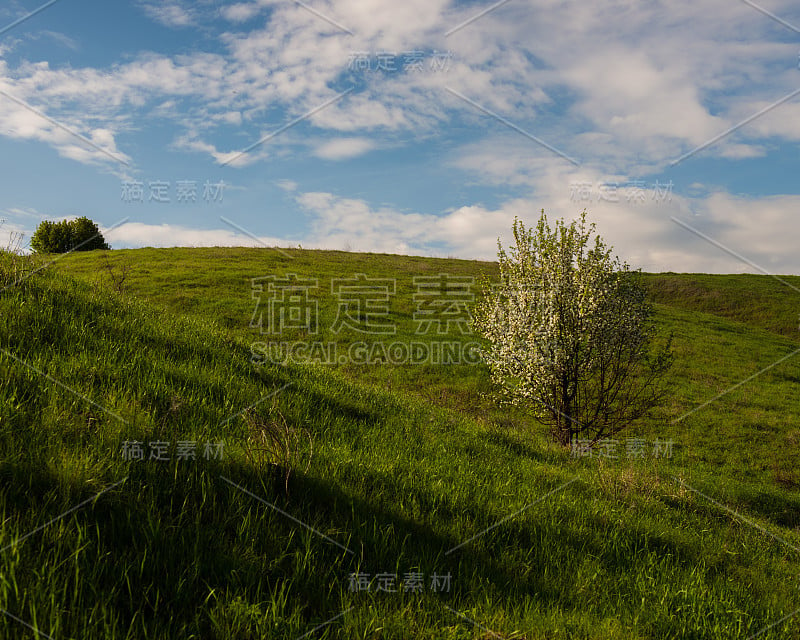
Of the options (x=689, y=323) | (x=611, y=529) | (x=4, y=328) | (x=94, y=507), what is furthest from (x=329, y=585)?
(x=689, y=323)

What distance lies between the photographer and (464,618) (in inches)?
133

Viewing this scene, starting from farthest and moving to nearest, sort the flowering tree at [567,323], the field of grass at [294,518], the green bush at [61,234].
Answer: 1. the green bush at [61,234]
2. the flowering tree at [567,323]
3. the field of grass at [294,518]

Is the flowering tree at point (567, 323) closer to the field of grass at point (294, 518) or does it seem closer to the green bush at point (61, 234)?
the field of grass at point (294, 518)

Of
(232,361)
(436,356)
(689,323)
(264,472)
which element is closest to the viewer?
(264,472)

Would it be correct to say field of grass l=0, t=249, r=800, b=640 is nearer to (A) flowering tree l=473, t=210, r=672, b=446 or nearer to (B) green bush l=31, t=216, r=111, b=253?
(A) flowering tree l=473, t=210, r=672, b=446

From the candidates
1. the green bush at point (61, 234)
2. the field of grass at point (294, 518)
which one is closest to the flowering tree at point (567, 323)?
the field of grass at point (294, 518)

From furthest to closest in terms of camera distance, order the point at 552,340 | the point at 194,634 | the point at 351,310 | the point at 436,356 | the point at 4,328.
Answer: the point at 351,310
the point at 436,356
the point at 552,340
the point at 4,328
the point at 194,634

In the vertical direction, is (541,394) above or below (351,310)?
below

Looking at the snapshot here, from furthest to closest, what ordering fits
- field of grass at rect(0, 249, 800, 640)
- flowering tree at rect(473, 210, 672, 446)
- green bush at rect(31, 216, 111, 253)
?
1. green bush at rect(31, 216, 111, 253)
2. flowering tree at rect(473, 210, 672, 446)
3. field of grass at rect(0, 249, 800, 640)

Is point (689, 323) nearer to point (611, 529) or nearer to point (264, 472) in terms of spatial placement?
point (611, 529)

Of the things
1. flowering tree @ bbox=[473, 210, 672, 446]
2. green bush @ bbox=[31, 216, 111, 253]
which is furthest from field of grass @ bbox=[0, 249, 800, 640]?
green bush @ bbox=[31, 216, 111, 253]

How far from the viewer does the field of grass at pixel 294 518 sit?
2980mm

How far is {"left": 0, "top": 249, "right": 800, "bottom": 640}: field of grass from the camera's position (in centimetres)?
298

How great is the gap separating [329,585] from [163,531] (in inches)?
43.5
